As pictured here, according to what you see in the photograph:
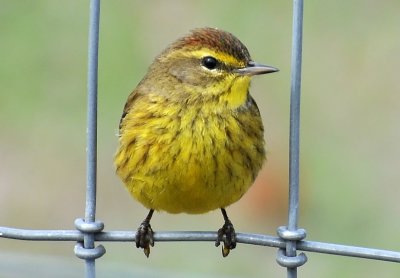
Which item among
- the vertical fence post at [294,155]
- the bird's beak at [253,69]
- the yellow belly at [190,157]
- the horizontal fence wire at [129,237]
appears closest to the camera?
the vertical fence post at [294,155]

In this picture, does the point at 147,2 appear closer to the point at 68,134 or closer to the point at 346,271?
the point at 68,134

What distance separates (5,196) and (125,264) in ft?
3.71

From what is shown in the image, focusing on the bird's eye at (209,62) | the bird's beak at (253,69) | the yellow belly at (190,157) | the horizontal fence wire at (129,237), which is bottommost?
the horizontal fence wire at (129,237)

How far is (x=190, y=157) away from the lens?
13.2 ft

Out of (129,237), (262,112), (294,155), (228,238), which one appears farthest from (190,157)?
(262,112)

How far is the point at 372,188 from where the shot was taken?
711 centimetres

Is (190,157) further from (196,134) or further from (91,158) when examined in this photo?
(91,158)

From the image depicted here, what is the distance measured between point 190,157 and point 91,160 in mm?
583

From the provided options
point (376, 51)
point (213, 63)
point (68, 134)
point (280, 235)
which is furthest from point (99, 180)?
point (280, 235)

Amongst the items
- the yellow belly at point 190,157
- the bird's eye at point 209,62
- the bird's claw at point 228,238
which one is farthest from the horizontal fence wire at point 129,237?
the bird's eye at point 209,62

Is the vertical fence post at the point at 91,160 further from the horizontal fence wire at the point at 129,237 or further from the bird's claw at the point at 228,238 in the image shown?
the bird's claw at the point at 228,238

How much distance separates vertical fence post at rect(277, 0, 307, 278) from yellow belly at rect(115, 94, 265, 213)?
55cm

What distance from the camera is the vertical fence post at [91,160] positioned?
11.3ft

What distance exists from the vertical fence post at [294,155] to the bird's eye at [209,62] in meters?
0.86
